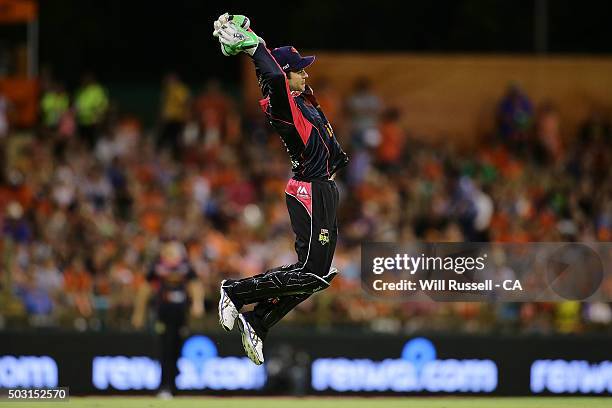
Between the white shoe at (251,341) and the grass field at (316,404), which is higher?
the white shoe at (251,341)

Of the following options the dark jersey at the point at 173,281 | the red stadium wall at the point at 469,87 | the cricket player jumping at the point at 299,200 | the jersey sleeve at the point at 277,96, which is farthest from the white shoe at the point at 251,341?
the red stadium wall at the point at 469,87

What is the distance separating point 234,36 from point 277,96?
597 mm

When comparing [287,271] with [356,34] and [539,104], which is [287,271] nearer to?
[539,104]

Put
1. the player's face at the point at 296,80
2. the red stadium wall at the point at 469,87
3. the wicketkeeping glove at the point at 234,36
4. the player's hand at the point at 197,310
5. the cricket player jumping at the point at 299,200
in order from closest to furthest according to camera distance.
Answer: the wicketkeeping glove at the point at 234,36
the cricket player jumping at the point at 299,200
the player's face at the point at 296,80
the player's hand at the point at 197,310
the red stadium wall at the point at 469,87

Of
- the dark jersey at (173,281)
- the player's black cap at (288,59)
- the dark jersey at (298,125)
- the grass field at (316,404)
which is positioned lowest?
the grass field at (316,404)

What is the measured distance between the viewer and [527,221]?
19.1 metres

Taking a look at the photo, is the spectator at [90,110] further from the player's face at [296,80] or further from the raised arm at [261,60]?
the raised arm at [261,60]

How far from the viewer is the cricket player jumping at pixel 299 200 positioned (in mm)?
10883

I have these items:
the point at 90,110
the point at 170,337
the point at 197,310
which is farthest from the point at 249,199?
the point at 170,337

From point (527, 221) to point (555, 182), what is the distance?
1.78 meters

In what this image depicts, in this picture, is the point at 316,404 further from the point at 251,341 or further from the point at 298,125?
the point at 298,125

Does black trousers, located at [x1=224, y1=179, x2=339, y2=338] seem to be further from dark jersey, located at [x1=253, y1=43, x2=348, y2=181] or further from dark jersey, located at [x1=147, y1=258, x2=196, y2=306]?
dark jersey, located at [x1=147, y1=258, x2=196, y2=306]

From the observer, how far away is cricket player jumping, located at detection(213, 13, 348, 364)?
1088 cm

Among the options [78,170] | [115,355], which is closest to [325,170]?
[115,355]
